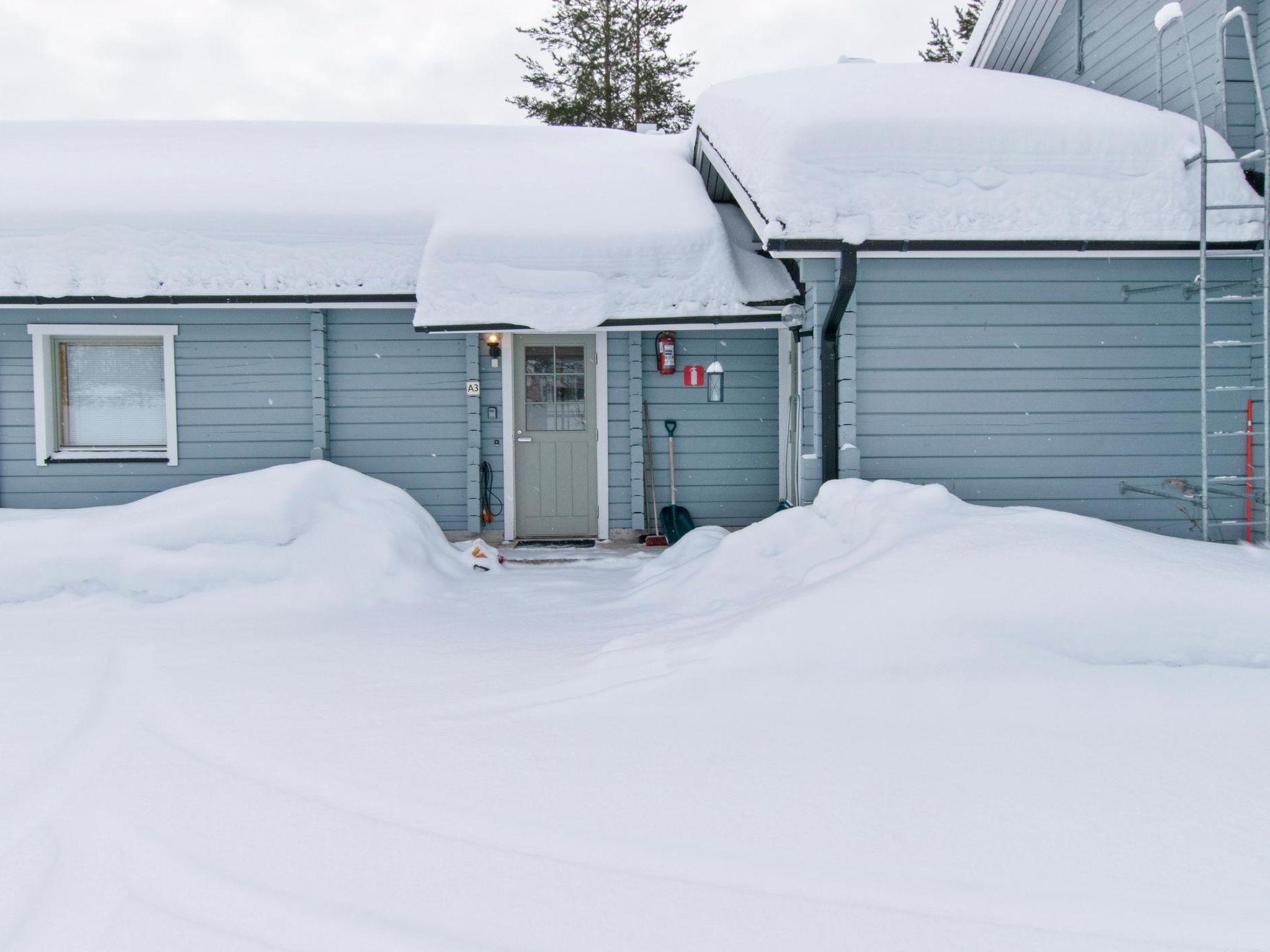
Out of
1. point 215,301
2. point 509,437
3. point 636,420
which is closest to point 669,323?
point 636,420

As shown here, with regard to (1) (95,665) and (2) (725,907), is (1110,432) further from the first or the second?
(1) (95,665)

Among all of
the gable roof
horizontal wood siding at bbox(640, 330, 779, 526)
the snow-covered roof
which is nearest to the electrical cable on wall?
horizontal wood siding at bbox(640, 330, 779, 526)

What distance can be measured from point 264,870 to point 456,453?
6.03 metres

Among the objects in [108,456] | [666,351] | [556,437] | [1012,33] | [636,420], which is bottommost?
[108,456]

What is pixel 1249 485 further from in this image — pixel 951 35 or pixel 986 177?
pixel 951 35

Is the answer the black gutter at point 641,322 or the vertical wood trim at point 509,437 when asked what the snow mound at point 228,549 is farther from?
the vertical wood trim at point 509,437

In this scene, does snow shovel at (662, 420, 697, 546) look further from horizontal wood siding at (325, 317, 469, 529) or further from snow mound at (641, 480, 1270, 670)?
snow mound at (641, 480, 1270, 670)

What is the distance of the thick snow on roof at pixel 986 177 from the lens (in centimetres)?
557

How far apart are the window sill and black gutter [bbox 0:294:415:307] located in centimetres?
138

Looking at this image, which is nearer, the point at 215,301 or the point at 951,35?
the point at 215,301

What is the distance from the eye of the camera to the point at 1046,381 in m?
6.05

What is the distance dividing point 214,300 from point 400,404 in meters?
1.83

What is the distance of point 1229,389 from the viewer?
5.39 metres

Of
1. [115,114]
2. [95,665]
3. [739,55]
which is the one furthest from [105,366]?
[115,114]
